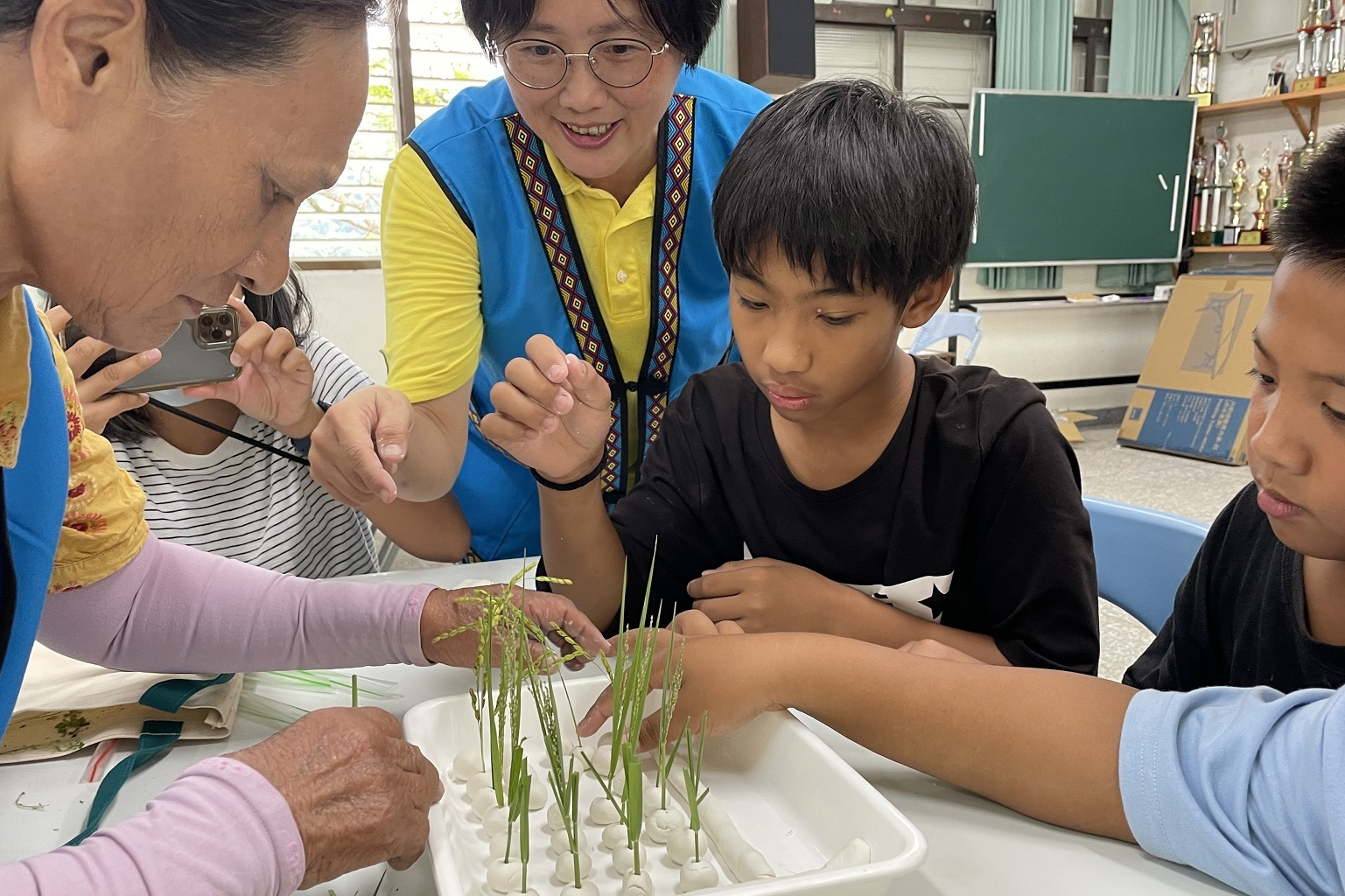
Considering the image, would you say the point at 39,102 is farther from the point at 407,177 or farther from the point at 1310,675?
the point at 1310,675

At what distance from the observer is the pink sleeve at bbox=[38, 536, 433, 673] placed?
3.58 feet

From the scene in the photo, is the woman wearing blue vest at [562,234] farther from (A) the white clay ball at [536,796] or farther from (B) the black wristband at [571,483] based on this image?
(A) the white clay ball at [536,796]

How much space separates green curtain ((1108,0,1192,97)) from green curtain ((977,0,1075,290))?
405mm

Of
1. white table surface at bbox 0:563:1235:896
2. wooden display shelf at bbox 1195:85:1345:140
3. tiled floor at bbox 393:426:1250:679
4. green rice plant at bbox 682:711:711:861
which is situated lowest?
tiled floor at bbox 393:426:1250:679

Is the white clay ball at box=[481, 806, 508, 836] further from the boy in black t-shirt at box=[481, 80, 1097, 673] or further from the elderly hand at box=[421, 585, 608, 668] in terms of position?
the boy in black t-shirt at box=[481, 80, 1097, 673]

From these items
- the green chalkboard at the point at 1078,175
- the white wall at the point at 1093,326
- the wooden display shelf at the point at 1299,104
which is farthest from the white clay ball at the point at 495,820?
the wooden display shelf at the point at 1299,104

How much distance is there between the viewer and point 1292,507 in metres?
0.93

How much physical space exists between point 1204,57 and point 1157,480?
349 centimetres

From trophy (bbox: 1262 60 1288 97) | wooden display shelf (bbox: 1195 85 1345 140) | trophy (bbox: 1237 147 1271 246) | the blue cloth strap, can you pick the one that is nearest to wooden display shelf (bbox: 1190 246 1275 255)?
trophy (bbox: 1237 147 1271 246)

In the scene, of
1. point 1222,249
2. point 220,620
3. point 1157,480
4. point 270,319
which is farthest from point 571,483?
point 1222,249

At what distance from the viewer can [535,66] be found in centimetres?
140

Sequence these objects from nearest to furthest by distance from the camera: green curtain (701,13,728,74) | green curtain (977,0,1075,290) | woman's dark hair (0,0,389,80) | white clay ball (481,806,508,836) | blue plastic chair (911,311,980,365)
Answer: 1. woman's dark hair (0,0,389,80)
2. white clay ball (481,806,508,836)
3. blue plastic chair (911,311,980,365)
4. green curtain (701,13,728,74)
5. green curtain (977,0,1075,290)

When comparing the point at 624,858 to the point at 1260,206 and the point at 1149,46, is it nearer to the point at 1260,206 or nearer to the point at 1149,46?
the point at 1260,206

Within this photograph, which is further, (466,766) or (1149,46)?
(1149,46)
